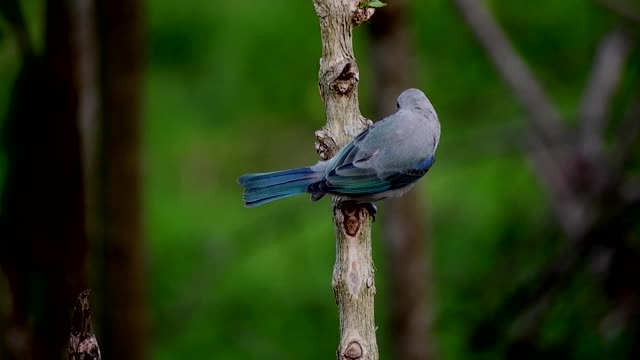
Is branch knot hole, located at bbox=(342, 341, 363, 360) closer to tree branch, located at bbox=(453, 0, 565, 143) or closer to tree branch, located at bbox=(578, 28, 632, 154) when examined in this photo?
tree branch, located at bbox=(453, 0, 565, 143)

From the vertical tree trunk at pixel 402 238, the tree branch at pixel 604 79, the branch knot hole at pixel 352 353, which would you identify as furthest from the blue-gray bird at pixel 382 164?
the tree branch at pixel 604 79

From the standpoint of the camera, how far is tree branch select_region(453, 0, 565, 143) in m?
4.08

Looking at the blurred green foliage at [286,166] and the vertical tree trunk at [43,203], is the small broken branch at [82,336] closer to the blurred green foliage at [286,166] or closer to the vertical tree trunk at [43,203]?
the vertical tree trunk at [43,203]

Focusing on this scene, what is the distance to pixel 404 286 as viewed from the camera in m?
3.81

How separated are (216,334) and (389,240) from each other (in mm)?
1104

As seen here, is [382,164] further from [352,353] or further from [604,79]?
[604,79]

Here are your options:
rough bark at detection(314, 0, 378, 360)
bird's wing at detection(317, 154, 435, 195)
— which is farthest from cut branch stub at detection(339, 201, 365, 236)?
bird's wing at detection(317, 154, 435, 195)

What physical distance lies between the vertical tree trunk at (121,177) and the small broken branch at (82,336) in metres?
2.12

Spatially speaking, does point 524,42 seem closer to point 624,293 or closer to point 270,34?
point 270,34

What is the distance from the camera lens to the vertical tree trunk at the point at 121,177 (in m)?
3.40

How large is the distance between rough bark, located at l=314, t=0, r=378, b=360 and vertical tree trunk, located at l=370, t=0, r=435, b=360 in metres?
1.81

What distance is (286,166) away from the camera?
5.61 meters

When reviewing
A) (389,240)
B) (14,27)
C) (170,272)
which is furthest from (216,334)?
(14,27)

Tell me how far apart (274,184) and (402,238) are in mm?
1644
